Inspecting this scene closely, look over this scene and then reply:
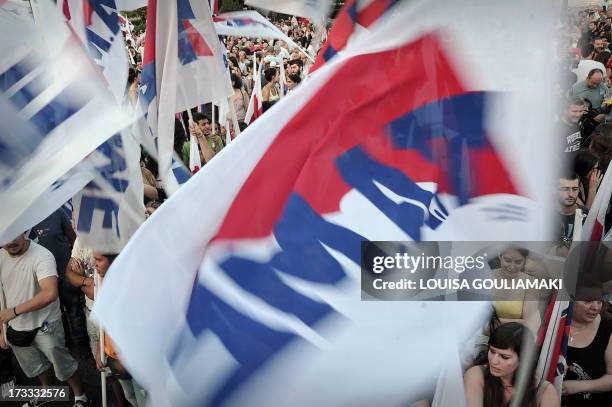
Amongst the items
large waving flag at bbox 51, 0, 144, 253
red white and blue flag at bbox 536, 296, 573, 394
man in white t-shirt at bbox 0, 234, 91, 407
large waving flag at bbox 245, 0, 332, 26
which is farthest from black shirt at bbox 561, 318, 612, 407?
man in white t-shirt at bbox 0, 234, 91, 407

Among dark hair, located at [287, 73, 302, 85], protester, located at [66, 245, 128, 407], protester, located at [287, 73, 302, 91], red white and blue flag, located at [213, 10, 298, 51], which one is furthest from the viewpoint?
dark hair, located at [287, 73, 302, 85]

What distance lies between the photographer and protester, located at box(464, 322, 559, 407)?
2342 mm

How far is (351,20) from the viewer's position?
7.66ft

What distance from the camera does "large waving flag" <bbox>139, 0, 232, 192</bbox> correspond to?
3617mm

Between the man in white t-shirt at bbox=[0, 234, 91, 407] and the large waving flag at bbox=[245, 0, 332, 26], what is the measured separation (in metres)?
1.88

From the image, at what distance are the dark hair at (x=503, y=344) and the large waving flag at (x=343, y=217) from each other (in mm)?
211

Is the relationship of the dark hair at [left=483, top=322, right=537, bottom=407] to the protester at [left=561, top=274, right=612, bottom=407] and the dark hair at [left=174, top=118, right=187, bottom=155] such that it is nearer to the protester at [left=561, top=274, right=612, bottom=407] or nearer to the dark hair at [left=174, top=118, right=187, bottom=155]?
the protester at [left=561, top=274, right=612, bottom=407]

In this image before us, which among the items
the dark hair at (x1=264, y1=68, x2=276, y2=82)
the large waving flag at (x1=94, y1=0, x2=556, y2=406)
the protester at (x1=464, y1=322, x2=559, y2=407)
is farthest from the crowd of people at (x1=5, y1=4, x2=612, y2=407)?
the dark hair at (x1=264, y1=68, x2=276, y2=82)

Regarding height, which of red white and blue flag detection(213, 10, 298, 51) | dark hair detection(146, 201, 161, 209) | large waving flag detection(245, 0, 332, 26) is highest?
large waving flag detection(245, 0, 332, 26)

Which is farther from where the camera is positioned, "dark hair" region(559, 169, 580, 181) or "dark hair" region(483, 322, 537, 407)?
"dark hair" region(559, 169, 580, 181)

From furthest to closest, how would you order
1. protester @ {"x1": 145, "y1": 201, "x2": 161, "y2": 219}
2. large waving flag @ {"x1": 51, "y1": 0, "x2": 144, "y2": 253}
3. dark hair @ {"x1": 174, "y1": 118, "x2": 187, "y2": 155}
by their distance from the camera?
dark hair @ {"x1": 174, "y1": 118, "x2": 187, "y2": 155}
protester @ {"x1": 145, "y1": 201, "x2": 161, "y2": 219}
large waving flag @ {"x1": 51, "y1": 0, "x2": 144, "y2": 253}

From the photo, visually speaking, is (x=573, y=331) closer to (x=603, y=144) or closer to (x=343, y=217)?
(x=343, y=217)

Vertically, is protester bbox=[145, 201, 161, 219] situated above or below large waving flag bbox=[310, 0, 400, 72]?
below

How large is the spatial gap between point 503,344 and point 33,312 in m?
2.69
